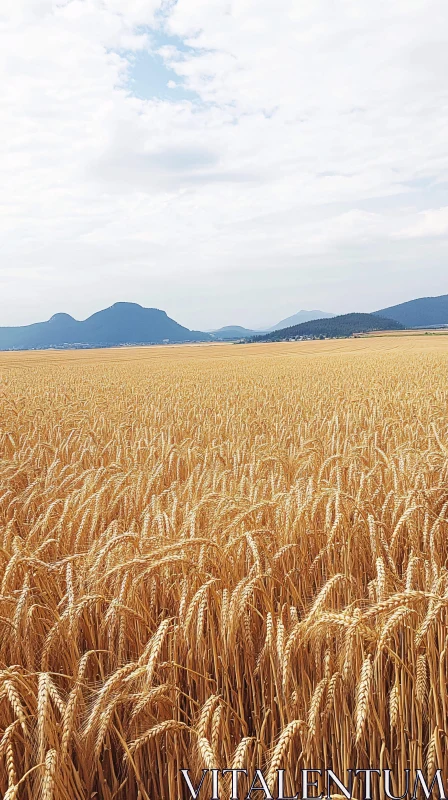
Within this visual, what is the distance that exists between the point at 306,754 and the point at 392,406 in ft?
24.3

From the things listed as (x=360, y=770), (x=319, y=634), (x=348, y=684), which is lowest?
(x=360, y=770)

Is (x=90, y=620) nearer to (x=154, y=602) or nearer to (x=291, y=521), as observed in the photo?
(x=154, y=602)

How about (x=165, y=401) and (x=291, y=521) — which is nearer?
(x=291, y=521)

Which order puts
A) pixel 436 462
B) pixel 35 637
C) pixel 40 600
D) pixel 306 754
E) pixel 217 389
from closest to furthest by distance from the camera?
pixel 306 754, pixel 35 637, pixel 40 600, pixel 436 462, pixel 217 389

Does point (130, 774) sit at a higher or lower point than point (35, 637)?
lower

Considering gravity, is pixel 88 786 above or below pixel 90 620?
below

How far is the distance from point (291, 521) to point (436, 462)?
5.56 feet

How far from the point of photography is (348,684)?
1.79 metres

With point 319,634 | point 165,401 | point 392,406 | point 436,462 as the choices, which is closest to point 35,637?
point 319,634

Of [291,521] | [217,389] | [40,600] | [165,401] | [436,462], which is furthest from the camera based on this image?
[217,389]

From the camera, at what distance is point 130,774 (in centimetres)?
163

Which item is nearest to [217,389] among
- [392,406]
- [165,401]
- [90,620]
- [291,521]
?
[165,401]

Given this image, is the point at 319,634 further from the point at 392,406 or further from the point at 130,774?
the point at 392,406

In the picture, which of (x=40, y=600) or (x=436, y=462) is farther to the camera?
(x=436, y=462)
